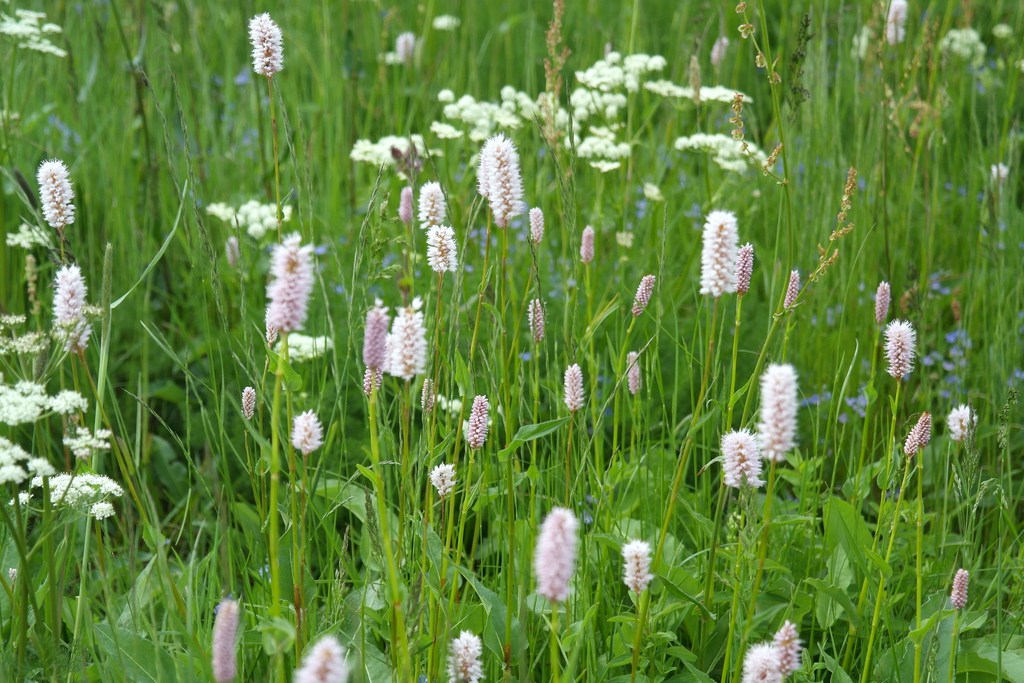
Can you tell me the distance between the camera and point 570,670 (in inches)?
50.7

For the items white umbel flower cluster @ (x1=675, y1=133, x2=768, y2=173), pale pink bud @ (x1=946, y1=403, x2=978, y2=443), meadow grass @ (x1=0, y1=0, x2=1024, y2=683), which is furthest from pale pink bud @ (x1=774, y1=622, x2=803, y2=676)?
white umbel flower cluster @ (x1=675, y1=133, x2=768, y2=173)

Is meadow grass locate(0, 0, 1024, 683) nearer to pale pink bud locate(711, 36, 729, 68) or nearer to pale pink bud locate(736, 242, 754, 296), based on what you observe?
pale pink bud locate(736, 242, 754, 296)

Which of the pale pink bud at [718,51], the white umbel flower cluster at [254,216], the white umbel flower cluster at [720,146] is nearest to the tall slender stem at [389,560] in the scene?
the white umbel flower cluster at [254,216]

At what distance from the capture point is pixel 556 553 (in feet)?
3.06

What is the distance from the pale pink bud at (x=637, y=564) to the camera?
118 cm

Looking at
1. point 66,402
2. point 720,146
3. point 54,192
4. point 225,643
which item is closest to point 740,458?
point 225,643

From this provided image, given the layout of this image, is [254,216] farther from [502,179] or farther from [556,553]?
[556,553]

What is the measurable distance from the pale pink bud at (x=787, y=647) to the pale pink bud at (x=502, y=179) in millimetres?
601

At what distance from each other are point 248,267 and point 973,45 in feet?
9.87

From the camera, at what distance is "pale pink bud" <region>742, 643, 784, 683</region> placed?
3.86ft

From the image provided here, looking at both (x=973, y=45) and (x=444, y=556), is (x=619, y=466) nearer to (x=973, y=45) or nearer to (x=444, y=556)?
(x=444, y=556)

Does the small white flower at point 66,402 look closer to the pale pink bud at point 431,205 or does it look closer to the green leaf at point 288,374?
the green leaf at point 288,374

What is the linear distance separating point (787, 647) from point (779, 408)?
0.31m

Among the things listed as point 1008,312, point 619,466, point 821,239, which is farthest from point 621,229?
point 619,466
